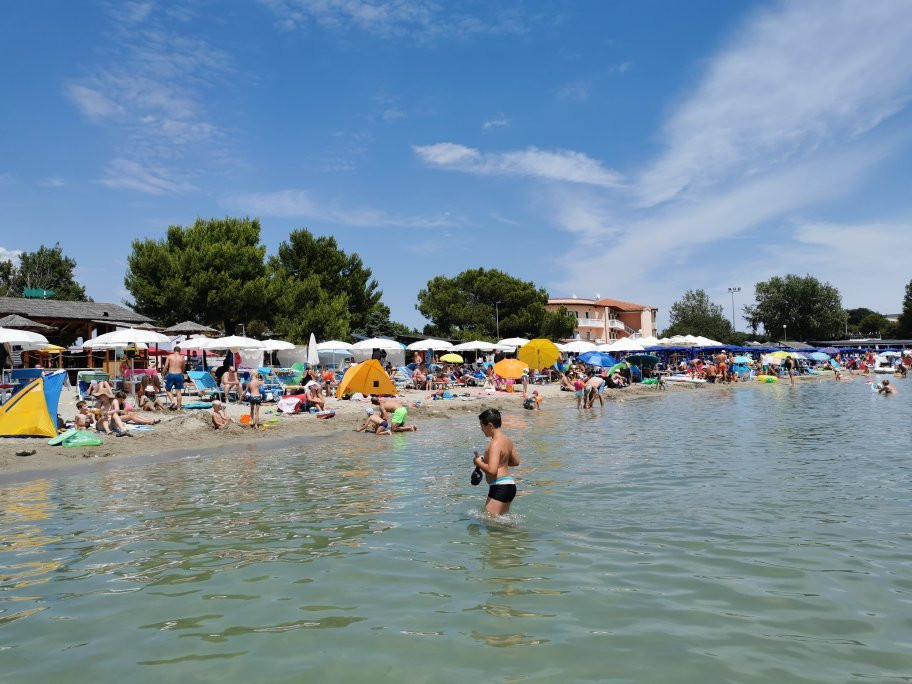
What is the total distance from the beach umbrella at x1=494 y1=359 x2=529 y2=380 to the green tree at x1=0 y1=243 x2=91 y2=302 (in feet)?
151

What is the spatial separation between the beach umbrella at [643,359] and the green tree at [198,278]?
19.6 meters

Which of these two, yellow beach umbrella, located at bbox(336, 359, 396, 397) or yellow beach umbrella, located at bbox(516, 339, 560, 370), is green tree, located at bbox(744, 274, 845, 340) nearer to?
yellow beach umbrella, located at bbox(516, 339, 560, 370)

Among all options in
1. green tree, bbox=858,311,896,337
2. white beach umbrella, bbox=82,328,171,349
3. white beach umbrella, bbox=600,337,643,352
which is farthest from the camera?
green tree, bbox=858,311,896,337

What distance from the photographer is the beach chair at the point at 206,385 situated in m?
18.1

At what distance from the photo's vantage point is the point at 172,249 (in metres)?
34.3

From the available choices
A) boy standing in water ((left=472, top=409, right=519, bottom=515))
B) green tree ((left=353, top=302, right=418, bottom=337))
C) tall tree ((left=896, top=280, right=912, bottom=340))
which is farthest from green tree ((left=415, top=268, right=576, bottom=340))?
tall tree ((left=896, top=280, right=912, bottom=340))

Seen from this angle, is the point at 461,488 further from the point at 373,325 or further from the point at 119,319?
the point at 373,325

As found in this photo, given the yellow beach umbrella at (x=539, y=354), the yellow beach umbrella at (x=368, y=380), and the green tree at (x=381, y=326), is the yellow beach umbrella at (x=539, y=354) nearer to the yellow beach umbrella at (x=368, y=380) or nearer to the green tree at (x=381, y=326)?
the yellow beach umbrella at (x=368, y=380)

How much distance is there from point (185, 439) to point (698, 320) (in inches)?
3118

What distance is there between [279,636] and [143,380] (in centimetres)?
1493

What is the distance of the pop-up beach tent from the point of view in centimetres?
1180

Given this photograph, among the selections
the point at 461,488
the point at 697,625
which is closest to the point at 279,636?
the point at 697,625

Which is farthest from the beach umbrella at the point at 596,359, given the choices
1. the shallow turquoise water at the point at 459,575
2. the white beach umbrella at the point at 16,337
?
the white beach umbrella at the point at 16,337

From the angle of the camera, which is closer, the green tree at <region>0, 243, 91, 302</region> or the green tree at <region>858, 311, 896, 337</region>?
the green tree at <region>0, 243, 91, 302</region>
